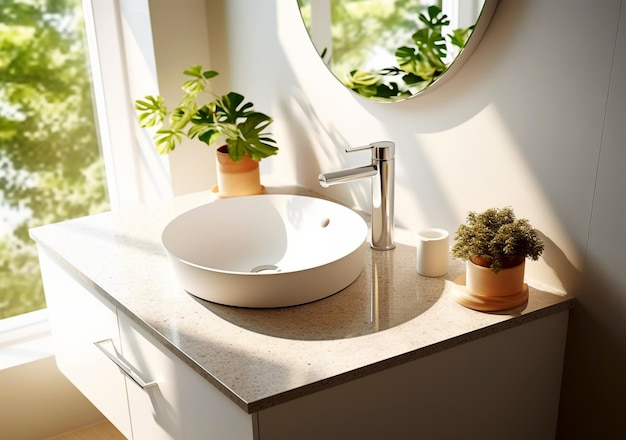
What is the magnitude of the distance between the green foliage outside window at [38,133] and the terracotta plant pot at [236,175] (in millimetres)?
706

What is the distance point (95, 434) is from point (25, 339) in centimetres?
38

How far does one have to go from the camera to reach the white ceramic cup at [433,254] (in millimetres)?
1614

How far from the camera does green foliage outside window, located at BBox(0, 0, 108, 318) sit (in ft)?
8.00

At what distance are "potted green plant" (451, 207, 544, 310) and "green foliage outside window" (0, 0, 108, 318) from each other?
1.54 metres

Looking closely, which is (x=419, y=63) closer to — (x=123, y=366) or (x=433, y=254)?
(x=433, y=254)

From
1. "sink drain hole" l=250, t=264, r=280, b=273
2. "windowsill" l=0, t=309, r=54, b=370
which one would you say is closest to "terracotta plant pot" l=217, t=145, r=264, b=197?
"sink drain hole" l=250, t=264, r=280, b=273

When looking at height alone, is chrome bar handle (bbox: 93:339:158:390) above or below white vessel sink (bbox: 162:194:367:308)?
below

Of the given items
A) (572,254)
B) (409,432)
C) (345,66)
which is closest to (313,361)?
(409,432)

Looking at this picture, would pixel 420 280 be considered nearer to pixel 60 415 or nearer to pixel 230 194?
pixel 230 194

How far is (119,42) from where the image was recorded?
251cm

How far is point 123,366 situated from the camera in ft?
5.59

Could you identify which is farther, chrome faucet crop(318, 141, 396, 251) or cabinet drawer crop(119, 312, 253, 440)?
chrome faucet crop(318, 141, 396, 251)

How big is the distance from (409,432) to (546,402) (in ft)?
1.10

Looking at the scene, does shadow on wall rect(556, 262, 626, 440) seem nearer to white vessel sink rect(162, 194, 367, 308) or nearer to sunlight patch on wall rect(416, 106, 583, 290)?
sunlight patch on wall rect(416, 106, 583, 290)
